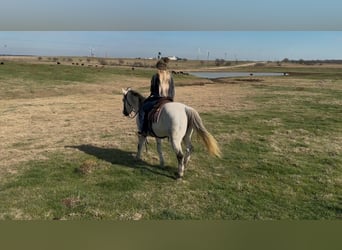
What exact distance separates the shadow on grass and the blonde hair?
2.07m

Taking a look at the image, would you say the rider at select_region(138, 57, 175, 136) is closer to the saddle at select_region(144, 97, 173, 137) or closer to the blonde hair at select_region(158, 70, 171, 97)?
the blonde hair at select_region(158, 70, 171, 97)

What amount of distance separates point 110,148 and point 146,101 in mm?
3160

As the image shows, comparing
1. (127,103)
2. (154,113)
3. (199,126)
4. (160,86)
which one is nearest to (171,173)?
(199,126)

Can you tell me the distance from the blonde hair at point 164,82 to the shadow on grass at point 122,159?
2.07 metres

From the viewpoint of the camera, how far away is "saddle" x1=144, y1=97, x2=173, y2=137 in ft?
27.4

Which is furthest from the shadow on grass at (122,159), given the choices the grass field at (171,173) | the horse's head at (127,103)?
the horse's head at (127,103)

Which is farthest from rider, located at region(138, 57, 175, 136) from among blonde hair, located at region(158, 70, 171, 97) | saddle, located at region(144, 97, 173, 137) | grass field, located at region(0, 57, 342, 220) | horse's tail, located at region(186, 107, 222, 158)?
grass field, located at region(0, 57, 342, 220)

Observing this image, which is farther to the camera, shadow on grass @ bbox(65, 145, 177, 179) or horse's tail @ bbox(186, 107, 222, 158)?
→ shadow on grass @ bbox(65, 145, 177, 179)

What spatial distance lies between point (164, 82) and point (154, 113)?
3.12 feet

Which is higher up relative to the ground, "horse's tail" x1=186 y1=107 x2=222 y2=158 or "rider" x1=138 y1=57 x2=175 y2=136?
"rider" x1=138 y1=57 x2=175 y2=136

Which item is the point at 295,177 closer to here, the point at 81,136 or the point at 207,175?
the point at 207,175

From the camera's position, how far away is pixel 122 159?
10.1m

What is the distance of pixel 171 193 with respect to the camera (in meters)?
7.43

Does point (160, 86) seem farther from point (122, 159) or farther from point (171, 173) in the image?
point (122, 159)
